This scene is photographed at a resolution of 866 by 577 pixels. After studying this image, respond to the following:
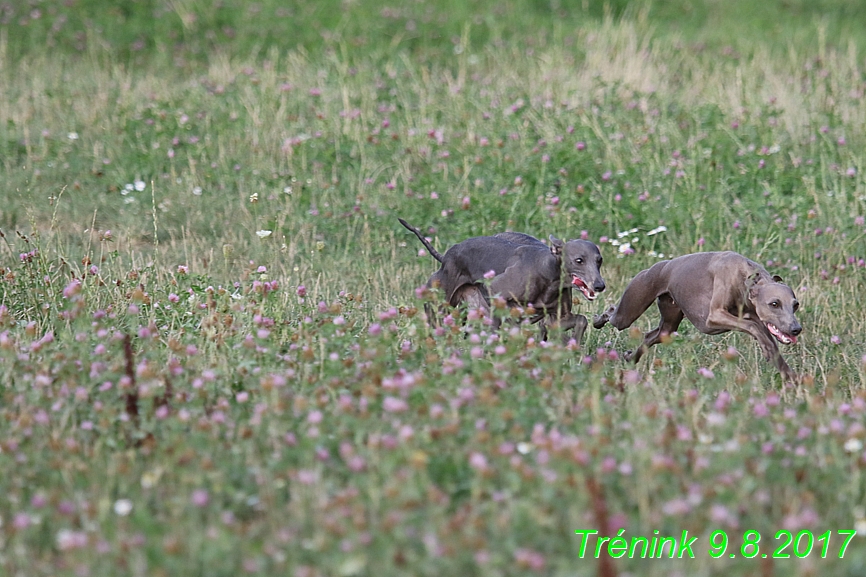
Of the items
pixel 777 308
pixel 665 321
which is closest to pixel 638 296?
pixel 665 321

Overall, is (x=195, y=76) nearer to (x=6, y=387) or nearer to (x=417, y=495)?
(x=6, y=387)

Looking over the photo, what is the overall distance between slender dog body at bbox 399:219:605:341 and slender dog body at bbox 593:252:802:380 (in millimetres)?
377

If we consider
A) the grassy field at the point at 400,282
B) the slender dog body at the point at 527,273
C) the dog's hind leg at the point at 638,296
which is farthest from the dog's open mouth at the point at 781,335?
the slender dog body at the point at 527,273

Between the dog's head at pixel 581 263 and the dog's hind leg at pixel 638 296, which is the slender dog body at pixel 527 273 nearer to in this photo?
the dog's head at pixel 581 263

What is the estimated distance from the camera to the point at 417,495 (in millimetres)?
3330

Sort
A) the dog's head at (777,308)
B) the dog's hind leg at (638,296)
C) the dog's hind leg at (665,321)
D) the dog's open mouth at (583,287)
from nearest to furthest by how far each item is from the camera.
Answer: the dog's head at (777,308) < the dog's open mouth at (583,287) < the dog's hind leg at (638,296) < the dog's hind leg at (665,321)

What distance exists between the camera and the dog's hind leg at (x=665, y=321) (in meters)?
6.19

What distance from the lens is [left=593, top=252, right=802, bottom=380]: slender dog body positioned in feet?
17.6

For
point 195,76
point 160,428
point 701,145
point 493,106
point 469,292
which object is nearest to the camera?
point 160,428

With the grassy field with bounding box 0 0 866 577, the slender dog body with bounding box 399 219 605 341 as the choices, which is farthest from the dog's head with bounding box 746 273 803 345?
the slender dog body with bounding box 399 219 605 341

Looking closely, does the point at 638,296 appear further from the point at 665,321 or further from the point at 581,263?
the point at 581,263

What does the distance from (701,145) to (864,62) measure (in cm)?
418

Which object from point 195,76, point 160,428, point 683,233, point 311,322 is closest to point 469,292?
point 311,322

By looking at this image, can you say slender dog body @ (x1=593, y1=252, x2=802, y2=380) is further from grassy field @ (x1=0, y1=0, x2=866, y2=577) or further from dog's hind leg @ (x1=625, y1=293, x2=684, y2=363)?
grassy field @ (x1=0, y1=0, x2=866, y2=577)
